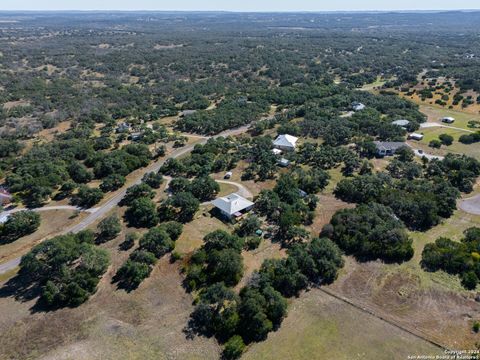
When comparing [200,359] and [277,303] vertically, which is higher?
[277,303]

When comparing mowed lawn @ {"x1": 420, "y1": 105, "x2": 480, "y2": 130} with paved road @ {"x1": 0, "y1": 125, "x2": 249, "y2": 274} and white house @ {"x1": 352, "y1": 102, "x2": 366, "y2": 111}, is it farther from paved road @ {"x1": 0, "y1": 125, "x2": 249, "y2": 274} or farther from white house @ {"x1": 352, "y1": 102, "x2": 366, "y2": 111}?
paved road @ {"x1": 0, "y1": 125, "x2": 249, "y2": 274}

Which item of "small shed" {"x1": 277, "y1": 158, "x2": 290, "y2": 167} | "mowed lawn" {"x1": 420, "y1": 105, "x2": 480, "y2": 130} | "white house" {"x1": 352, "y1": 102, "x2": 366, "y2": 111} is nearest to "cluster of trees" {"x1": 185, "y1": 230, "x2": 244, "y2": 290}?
"small shed" {"x1": 277, "y1": 158, "x2": 290, "y2": 167}

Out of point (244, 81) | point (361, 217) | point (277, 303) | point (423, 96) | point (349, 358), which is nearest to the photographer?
point (349, 358)

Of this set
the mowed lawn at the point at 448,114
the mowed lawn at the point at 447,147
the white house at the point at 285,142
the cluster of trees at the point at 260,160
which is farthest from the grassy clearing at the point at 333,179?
the mowed lawn at the point at 448,114

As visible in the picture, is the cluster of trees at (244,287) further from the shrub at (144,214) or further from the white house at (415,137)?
the white house at (415,137)

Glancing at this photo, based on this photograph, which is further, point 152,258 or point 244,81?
point 244,81

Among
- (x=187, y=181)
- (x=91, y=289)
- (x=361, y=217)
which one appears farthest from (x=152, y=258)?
(x=361, y=217)

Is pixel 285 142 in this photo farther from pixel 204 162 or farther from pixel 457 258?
pixel 457 258

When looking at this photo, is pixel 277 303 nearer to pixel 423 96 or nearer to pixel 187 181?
pixel 187 181

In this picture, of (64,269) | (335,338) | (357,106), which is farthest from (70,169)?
(357,106)

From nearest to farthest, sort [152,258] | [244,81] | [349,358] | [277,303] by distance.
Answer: [349,358]
[277,303]
[152,258]
[244,81]
